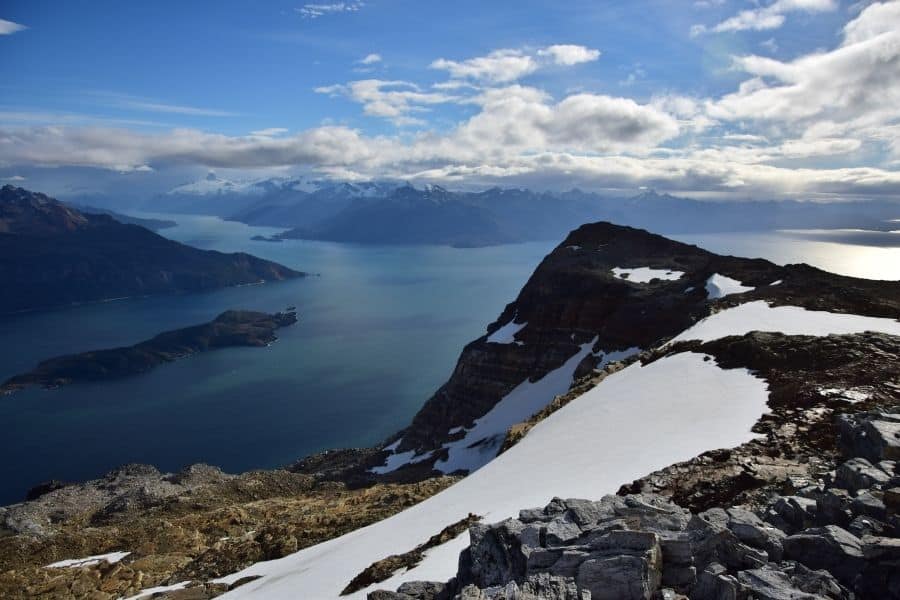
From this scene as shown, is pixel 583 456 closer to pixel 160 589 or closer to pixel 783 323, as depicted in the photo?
pixel 783 323

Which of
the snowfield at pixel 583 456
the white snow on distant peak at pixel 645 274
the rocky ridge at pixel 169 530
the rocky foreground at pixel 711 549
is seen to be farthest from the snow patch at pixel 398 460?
the rocky foreground at pixel 711 549

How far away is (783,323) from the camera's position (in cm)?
3228

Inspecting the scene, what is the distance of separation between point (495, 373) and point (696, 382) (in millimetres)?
50095

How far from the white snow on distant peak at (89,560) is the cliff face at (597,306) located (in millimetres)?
32664

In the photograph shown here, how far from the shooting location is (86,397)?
158000 millimetres

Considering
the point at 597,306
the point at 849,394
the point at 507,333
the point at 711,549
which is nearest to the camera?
the point at 711,549

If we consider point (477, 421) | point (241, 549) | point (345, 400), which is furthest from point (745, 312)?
point (345, 400)

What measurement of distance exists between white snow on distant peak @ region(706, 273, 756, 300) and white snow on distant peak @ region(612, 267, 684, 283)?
1199 centimetres

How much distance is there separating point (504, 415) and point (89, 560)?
143ft

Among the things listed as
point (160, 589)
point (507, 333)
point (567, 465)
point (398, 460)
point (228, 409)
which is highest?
point (567, 465)

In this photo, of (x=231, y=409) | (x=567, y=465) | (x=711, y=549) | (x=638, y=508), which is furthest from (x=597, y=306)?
(x=231, y=409)

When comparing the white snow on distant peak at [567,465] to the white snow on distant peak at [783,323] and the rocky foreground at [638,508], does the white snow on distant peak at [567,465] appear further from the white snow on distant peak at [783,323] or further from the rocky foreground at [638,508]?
the white snow on distant peak at [783,323]

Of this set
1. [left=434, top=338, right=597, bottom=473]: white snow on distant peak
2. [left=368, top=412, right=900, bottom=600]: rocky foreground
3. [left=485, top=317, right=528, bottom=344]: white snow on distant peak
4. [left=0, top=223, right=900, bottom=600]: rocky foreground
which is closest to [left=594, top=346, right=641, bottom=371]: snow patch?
[left=0, top=223, right=900, bottom=600]: rocky foreground

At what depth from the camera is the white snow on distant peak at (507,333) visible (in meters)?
78.5
